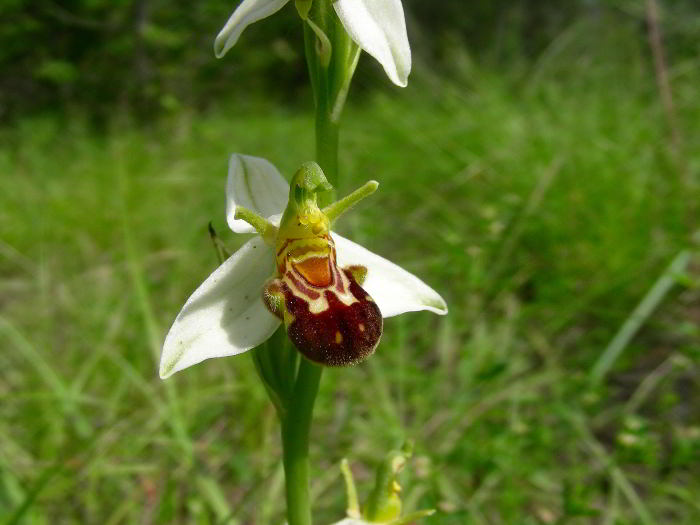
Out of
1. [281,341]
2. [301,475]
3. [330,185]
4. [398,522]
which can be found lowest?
[398,522]

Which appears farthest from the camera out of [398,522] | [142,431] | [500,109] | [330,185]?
[500,109]

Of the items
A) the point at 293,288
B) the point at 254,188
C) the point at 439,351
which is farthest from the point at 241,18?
the point at 439,351

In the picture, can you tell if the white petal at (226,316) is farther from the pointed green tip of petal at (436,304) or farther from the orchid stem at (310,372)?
the pointed green tip of petal at (436,304)

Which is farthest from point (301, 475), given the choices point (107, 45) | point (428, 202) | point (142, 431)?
point (107, 45)

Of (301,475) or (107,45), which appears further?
(107,45)

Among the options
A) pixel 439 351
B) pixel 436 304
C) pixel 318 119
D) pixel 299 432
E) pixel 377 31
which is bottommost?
pixel 439 351

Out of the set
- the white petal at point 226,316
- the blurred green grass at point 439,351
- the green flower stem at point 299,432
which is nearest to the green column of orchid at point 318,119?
the green flower stem at point 299,432

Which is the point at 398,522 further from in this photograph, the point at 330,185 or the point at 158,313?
the point at 158,313

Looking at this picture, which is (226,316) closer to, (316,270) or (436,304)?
(316,270)
